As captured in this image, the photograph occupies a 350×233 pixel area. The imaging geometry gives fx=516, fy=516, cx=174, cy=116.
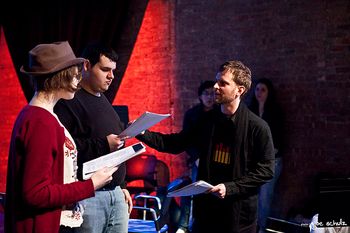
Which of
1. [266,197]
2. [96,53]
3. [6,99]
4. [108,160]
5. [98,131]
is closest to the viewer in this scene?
[108,160]

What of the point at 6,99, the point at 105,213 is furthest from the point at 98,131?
the point at 6,99

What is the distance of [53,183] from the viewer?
1956mm

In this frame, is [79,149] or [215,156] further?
[215,156]

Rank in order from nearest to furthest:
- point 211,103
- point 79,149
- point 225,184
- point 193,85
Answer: point 79,149 → point 225,184 → point 211,103 → point 193,85

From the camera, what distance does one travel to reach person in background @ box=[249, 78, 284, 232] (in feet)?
17.9

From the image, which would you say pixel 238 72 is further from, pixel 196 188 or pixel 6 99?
pixel 6 99

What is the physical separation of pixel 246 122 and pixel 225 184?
396 mm

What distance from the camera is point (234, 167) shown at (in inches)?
113

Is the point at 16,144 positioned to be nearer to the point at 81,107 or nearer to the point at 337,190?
the point at 81,107

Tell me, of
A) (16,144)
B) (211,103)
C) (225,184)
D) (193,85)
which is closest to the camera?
(16,144)

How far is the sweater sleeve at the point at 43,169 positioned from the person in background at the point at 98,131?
1.96ft

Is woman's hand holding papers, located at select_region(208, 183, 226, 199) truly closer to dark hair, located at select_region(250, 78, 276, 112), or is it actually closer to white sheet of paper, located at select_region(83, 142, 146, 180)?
white sheet of paper, located at select_region(83, 142, 146, 180)

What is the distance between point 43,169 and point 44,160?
33 millimetres

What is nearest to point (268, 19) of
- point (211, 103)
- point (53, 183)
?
point (211, 103)
